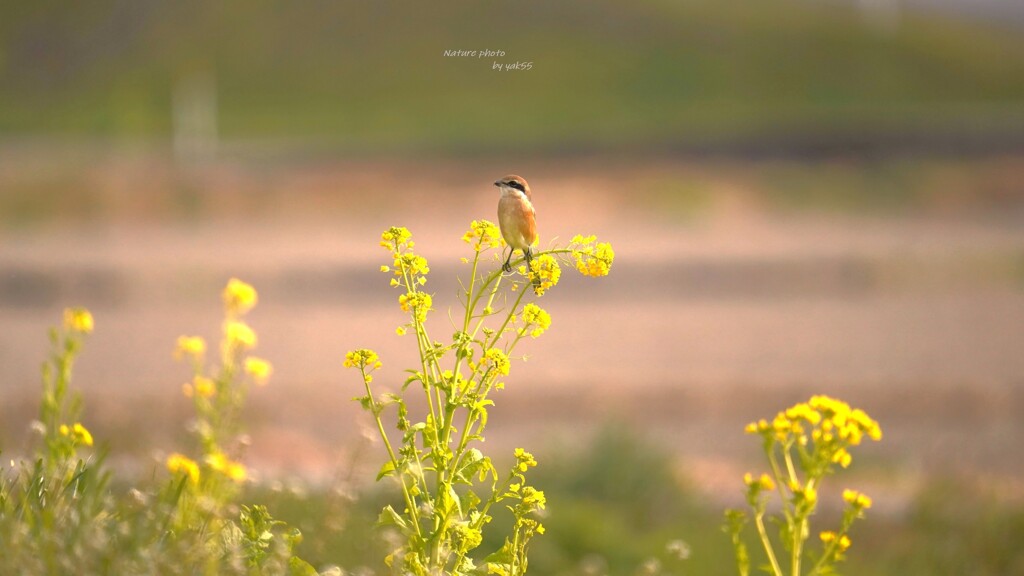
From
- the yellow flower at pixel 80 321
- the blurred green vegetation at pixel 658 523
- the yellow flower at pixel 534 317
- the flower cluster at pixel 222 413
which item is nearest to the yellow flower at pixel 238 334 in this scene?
the flower cluster at pixel 222 413

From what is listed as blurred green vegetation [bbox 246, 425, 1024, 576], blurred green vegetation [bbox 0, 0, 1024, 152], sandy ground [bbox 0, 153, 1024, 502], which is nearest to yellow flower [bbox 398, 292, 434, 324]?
blurred green vegetation [bbox 246, 425, 1024, 576]

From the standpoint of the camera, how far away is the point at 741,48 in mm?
41062

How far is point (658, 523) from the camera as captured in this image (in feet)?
21.6

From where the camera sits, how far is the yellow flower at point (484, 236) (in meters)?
2.95

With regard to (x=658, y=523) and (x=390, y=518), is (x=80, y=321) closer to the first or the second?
(x=390, y=518)

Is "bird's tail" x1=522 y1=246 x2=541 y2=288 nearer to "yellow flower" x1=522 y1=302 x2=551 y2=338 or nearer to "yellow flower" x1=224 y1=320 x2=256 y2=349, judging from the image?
"yellow flower" x1=522 y1=302 x2=551 y2=338

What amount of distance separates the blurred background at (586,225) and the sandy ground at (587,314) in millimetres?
62

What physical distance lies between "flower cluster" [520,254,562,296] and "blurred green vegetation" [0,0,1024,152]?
2407cm

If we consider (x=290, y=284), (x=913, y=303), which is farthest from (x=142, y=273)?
(x=913, y=303)

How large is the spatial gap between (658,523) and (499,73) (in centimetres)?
3495

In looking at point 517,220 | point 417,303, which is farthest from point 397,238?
point 517,220

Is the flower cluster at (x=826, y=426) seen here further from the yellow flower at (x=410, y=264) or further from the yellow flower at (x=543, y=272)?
the yellow flower at (x=410, y=264)

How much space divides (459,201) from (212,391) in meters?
18.3

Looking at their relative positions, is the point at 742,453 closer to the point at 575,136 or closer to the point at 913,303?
the point at 913,303
